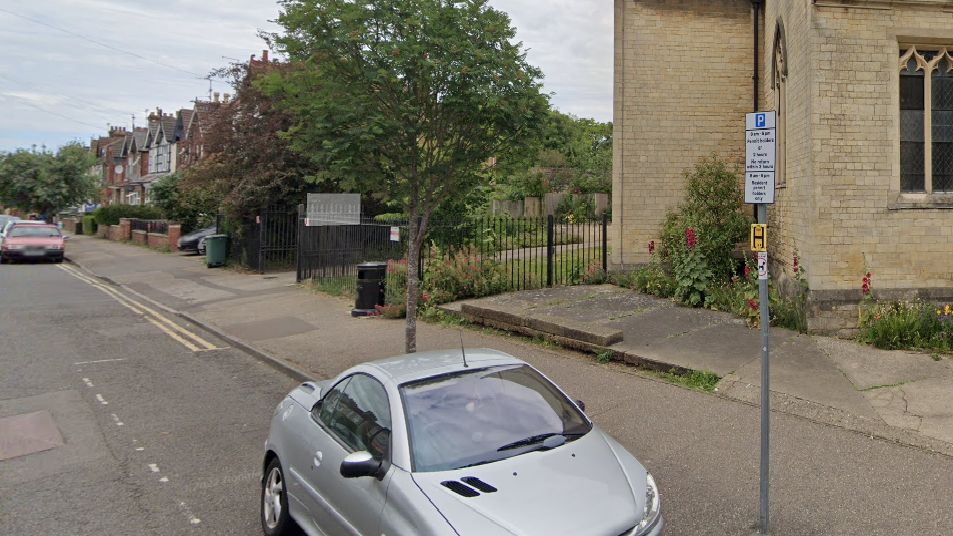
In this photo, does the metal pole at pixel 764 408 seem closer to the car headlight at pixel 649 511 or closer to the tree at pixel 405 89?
the car headlight at pixel 649 511

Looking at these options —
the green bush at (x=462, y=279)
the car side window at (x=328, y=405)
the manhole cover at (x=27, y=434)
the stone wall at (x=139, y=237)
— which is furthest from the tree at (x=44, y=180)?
the car side window at (x=328, y=405)

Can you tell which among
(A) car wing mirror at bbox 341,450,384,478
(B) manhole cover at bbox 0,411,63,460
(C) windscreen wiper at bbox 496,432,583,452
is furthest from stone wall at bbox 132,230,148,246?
(C) windscreen wiper at bbox 496,432,583,452

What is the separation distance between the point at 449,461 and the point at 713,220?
8.98m

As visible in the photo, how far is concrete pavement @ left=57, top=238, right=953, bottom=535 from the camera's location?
412cm

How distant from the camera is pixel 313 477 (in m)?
3.89

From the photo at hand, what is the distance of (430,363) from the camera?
4.13 meters

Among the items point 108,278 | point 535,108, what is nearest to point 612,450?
point 535,108

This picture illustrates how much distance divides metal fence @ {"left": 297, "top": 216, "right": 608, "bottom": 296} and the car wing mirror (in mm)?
8668

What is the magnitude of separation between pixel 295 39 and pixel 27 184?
3967 centimetres

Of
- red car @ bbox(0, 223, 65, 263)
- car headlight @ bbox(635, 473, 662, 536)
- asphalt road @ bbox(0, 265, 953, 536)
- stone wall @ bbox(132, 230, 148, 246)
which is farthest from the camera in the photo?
stone wall @ bbox(132, 230, 148, 246)

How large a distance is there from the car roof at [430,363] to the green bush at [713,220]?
292 inches

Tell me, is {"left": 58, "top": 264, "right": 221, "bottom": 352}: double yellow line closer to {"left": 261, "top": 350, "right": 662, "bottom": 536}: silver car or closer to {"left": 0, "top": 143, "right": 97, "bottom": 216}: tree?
{"left": 261, "top": 350, "right": 662, "bottom": 536}: silver car

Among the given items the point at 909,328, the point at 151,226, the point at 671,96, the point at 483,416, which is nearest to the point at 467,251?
the point at 671,96

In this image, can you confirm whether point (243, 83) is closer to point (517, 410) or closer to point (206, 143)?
point (206, 143)
